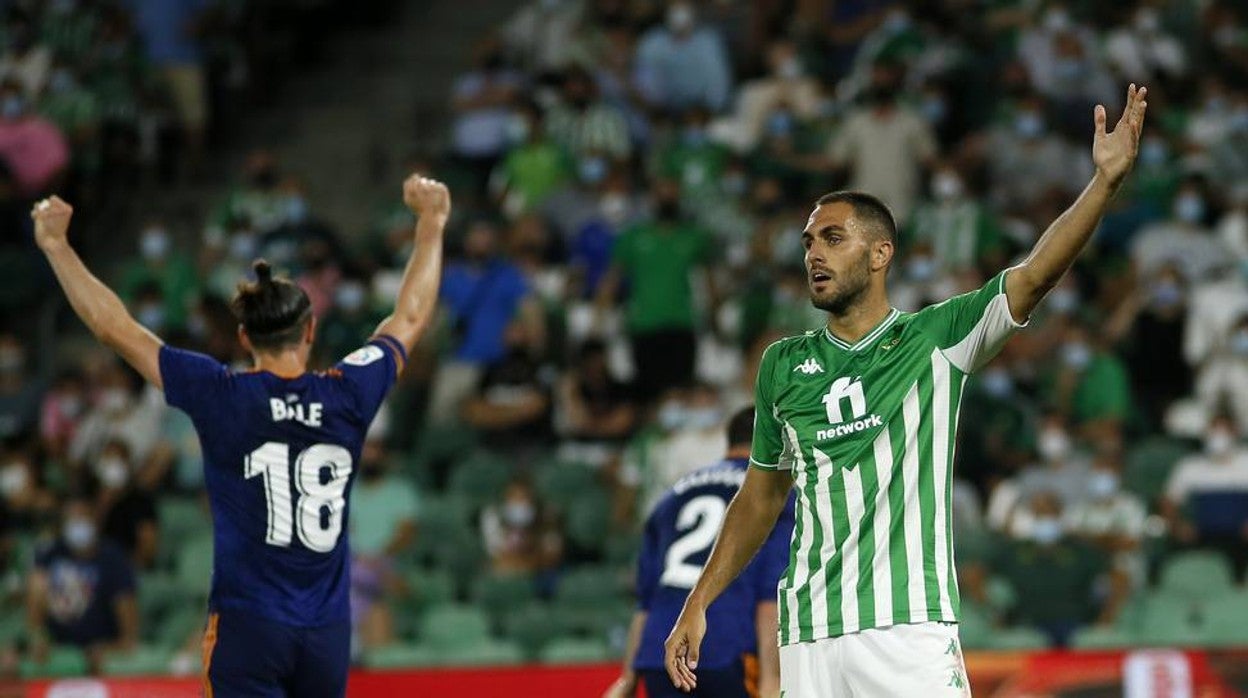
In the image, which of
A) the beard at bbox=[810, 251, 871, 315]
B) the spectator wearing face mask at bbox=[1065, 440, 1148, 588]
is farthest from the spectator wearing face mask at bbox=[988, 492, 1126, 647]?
the beard at bbox=[810, 251, 871, 315]

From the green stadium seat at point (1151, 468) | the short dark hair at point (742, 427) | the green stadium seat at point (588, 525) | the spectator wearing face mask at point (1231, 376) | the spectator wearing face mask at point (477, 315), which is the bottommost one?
the short dark hair at point (742, 427)

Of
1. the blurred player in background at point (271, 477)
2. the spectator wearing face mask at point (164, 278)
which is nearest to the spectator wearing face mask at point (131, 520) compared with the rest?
the spectator wearing face mask at point (164, 278)

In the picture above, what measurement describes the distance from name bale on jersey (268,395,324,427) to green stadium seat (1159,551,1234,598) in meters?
7.33

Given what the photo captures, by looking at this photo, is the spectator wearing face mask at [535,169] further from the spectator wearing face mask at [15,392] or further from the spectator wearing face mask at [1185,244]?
the spectator wearing face mask at [1185,244]

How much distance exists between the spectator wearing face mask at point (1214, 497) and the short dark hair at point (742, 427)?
19.8 feet

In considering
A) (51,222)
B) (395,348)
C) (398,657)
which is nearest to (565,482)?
(398,657)

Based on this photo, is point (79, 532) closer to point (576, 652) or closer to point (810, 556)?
point (576, 652)

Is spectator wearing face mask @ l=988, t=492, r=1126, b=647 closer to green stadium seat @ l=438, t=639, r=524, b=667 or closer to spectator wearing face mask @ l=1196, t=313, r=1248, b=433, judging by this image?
spectator wearing face mask @ l=1196, t=313, r=1248, b=433

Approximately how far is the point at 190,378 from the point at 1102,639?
6.96m

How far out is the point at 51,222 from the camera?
667cm

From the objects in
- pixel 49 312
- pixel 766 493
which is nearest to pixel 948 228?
pixel 49 312

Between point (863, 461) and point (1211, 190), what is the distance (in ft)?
33.2

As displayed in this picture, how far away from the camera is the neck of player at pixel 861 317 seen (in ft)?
18.6

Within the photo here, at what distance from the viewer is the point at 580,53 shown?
17141 mm
